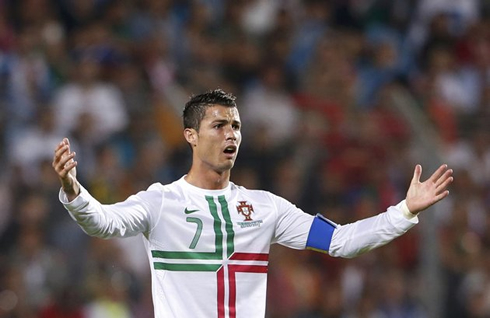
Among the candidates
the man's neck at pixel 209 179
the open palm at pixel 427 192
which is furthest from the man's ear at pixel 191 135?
the open palm at pixel 427 192

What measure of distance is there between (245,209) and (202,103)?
648 mm

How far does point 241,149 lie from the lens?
10703mm

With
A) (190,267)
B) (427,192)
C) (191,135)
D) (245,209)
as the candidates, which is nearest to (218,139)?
(191,135)

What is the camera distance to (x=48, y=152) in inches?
417

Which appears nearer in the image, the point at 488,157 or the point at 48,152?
the point at 48,152

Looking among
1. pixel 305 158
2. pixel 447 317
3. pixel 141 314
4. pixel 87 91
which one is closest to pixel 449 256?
pixel 447 317

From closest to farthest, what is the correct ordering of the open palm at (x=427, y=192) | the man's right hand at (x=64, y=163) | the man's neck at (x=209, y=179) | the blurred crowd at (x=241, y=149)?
the man's right hand at (x=64, y=163), the open palm at (x=427, y=192), the man's neck at (x=209, y=179), the blurred crowd at (x=241, y=149)

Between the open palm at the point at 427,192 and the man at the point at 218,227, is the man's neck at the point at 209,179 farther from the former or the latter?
the open palm at the point at 427,192

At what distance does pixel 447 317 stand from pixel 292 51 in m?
3.93

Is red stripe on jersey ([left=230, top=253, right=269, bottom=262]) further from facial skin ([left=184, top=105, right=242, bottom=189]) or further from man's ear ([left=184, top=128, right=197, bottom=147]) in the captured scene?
man's ear ([left=184, top=128, right=197, bottom=147])

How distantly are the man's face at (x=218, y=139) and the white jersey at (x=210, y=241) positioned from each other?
17 centimetres

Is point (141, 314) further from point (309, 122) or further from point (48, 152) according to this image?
point (309, 122)

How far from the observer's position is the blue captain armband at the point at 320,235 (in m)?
6.16

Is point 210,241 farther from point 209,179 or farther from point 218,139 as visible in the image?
point 218,139
